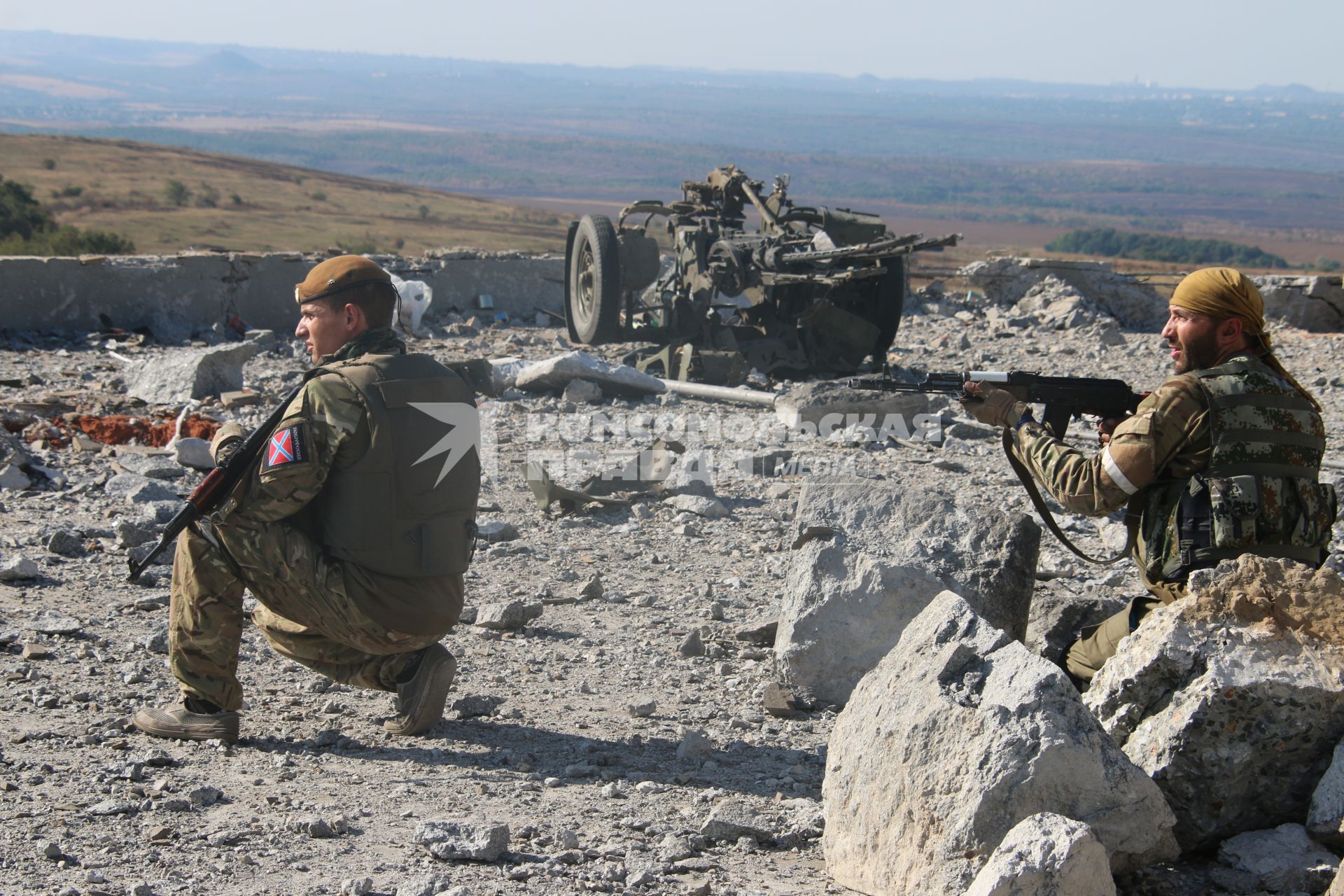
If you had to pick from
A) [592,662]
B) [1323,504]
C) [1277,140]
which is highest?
[1277,140]

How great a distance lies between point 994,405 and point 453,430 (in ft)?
4.80

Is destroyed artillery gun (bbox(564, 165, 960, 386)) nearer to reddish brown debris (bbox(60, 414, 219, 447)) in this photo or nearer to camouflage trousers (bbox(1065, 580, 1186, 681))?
reddish brown debris (bbox(60, 414, 219, 447))

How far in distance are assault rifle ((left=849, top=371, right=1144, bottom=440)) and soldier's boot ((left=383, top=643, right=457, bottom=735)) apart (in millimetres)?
1597

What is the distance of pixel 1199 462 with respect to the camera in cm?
279

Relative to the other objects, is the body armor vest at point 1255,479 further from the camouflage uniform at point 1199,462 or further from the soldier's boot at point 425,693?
the soldier's boot at point 425,693

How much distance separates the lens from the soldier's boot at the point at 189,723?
315 centimetres

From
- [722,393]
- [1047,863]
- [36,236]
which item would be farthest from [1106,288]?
[36,236]

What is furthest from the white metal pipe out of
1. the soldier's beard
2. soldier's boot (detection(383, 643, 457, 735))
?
the soldier's beard

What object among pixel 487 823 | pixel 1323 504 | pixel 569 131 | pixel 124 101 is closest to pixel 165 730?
pixel 487 823

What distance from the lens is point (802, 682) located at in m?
3.59

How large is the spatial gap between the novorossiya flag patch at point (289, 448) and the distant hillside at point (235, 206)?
695 inches

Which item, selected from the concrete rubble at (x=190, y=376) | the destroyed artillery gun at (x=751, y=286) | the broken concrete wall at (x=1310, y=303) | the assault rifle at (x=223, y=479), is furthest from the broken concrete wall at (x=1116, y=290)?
the assault rifle at (x=223, y=479)

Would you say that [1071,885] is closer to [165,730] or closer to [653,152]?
[165,730]

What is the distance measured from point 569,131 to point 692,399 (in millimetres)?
151796
